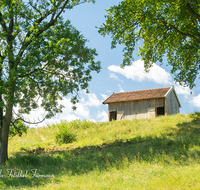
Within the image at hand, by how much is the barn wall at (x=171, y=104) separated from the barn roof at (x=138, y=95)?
1315mm

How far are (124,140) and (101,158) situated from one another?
531 cm

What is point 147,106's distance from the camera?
1203 inches

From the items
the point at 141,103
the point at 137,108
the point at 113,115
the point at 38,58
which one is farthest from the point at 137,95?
the point at 38,58

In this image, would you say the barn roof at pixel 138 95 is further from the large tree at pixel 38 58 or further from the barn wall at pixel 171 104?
the large tree at pixel 38 58

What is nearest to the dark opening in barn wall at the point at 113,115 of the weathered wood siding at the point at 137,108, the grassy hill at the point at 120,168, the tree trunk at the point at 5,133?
the weathered wood siding at the point at 137,108

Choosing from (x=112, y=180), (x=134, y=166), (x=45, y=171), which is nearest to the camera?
(x=112, y=180)

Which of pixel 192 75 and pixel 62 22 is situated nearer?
pixel 62 22

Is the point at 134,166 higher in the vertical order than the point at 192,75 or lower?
lower

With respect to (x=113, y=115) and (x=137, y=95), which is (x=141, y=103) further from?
(x=113, y=115)

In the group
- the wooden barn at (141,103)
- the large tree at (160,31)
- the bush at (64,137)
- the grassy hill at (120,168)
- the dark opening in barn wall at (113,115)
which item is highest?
the large tree at (160,31)

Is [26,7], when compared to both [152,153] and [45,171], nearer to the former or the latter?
[45,171]

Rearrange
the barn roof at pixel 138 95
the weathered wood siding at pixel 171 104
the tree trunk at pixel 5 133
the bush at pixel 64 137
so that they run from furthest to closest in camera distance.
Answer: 1. the weathered wood siding at pixel 171 104
2. the barn roof at pixel 138 95
3. the bush at pixel 64 137
4. the tree trunk at pixel 5 133

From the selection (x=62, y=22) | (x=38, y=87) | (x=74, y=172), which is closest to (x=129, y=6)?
(x=62, y=22)

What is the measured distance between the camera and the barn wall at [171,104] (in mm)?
31219
